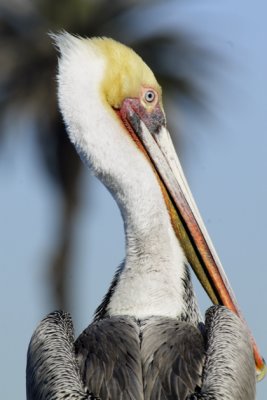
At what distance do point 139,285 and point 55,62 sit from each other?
18.3 m

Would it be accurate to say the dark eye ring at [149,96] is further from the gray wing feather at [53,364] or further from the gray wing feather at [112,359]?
the gray wing feather at [112,359]

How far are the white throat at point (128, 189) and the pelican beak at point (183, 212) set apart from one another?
0.17 metres

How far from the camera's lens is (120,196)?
402 inches

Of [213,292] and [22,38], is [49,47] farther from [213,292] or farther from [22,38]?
[213,292]

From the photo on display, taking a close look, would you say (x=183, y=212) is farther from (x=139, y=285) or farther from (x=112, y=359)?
(x=112, y=359)

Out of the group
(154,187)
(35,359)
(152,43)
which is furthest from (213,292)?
(152,43)

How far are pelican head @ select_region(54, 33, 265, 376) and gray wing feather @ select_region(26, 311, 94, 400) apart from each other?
1.45 feet

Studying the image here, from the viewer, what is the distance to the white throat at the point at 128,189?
9.89 metres

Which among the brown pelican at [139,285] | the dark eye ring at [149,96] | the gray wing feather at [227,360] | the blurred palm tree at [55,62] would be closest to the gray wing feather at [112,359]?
the brown pelican at [139,285]

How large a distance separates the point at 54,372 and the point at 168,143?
88.8 inches

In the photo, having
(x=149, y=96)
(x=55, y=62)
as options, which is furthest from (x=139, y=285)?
(x=55, y=62)

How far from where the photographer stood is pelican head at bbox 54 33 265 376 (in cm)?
1013

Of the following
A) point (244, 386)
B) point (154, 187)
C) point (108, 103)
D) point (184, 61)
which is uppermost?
point (184, 61)

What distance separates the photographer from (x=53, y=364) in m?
9.18
